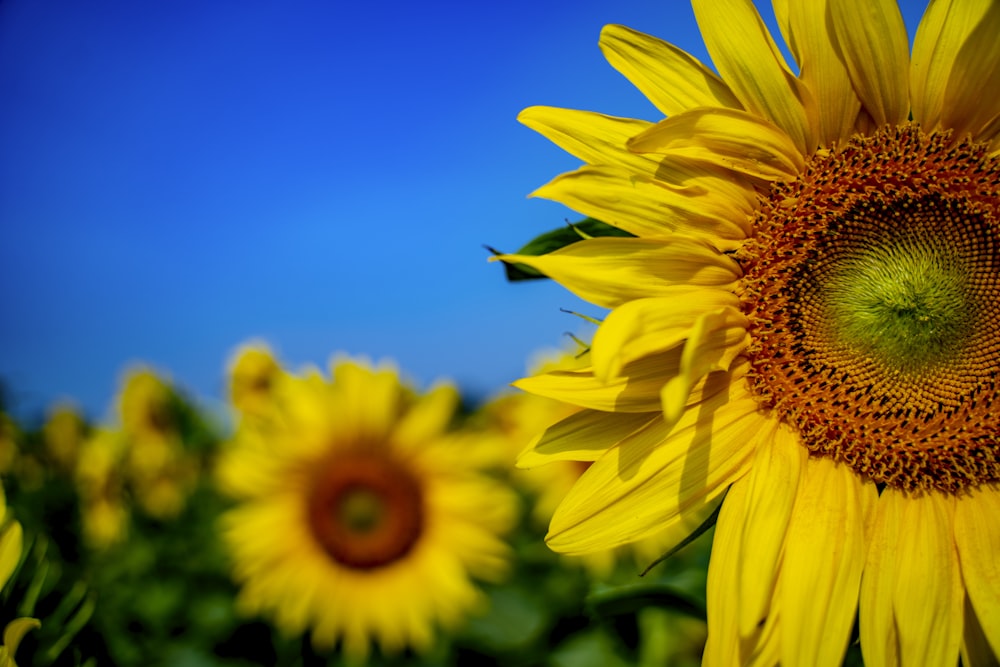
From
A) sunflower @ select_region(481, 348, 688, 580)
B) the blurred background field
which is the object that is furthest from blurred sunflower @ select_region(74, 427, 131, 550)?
sunflower @ select_region(481, 348, 688, 580)

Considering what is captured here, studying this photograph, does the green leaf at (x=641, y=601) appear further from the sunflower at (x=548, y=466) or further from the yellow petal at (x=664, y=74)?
the sunflower at (x=548, y=466)

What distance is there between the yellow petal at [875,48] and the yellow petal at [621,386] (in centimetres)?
45

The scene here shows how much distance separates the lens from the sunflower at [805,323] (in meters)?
1.13

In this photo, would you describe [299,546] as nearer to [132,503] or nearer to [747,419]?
[747,419]

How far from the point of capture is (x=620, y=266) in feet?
3.78

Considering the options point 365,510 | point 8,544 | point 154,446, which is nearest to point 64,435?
point 154,446

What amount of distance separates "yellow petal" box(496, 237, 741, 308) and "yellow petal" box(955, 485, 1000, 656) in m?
0.50

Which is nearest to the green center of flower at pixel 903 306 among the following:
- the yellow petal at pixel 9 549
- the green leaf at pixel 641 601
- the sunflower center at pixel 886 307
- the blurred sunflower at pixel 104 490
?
the sunflower center at pixel 886 307

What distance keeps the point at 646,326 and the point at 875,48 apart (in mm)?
482

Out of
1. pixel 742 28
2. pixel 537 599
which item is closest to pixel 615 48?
pixel 742 28

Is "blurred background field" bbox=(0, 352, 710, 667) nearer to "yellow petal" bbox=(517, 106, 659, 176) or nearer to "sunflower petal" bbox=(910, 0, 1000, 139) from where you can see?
"yellow petal" bbox=(517, 106, 659, 176)

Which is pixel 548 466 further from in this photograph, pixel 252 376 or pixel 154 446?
pixel 154 446

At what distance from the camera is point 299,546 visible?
10.2 feet

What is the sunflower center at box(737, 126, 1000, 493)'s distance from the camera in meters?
1.24
